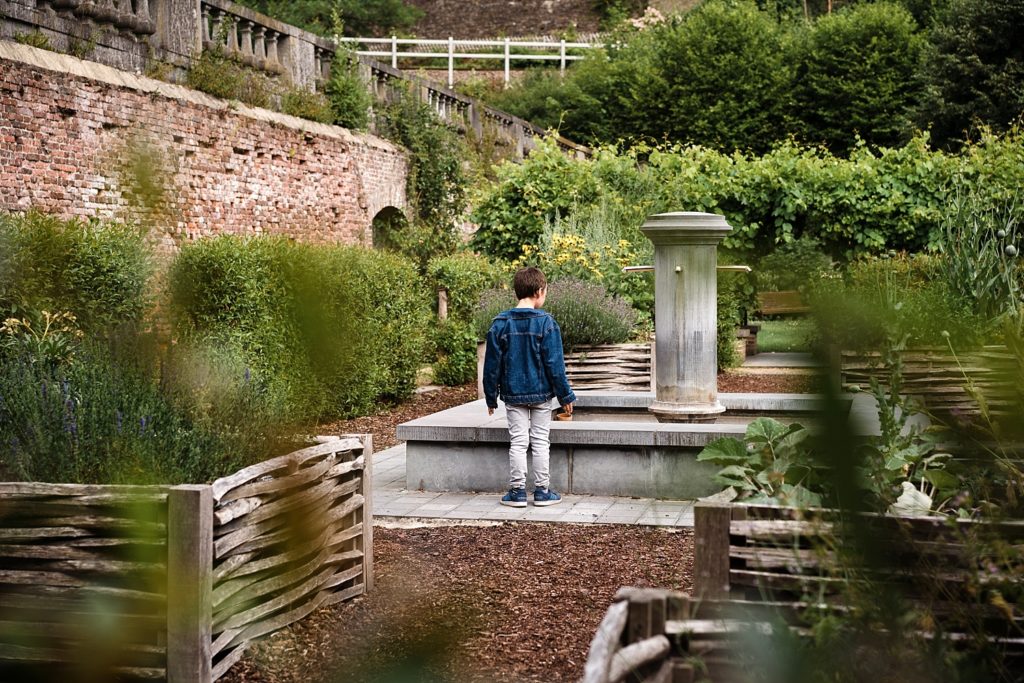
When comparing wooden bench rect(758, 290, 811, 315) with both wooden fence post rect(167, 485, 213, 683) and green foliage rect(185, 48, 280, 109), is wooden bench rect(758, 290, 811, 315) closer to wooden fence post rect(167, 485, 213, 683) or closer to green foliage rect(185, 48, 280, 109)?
wooden fence post rect(167, 485, 213, 683)

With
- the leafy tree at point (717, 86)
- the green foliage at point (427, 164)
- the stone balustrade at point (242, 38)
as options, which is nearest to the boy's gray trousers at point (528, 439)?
the stone balustrade at point (242, 38)

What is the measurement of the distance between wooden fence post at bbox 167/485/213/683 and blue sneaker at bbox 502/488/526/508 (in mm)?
3469

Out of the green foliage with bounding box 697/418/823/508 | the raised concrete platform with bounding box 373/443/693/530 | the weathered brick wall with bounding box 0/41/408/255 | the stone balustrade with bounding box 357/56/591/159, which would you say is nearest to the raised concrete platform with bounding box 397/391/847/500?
the raised concrete platform with bounding box 373/443/693/530

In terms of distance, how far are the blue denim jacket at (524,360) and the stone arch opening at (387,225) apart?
1081 cm

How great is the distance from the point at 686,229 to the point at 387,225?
10667 millimetres

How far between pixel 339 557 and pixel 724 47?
28.6 meters

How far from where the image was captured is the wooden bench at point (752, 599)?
1.54m

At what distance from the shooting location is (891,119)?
29062 millimetres

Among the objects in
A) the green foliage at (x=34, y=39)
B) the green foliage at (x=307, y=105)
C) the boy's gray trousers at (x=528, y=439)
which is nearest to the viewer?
the boy's gray trousers at (x=528, y=439)

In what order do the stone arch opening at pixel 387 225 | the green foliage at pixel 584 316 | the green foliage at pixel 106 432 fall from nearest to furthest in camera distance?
1. the green foliage at pixel 106 432
2. the green foliage at pixel 584 316
3. the stone arch opening at pixel 387 225

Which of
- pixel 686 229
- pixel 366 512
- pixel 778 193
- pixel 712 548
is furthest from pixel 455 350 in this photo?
pixel 712 548

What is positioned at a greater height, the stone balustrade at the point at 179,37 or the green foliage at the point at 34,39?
the stone balustrade at the point at 179,37

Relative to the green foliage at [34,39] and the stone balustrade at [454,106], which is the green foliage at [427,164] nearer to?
the stone balustrade at [454,106]

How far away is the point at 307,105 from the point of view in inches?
603
